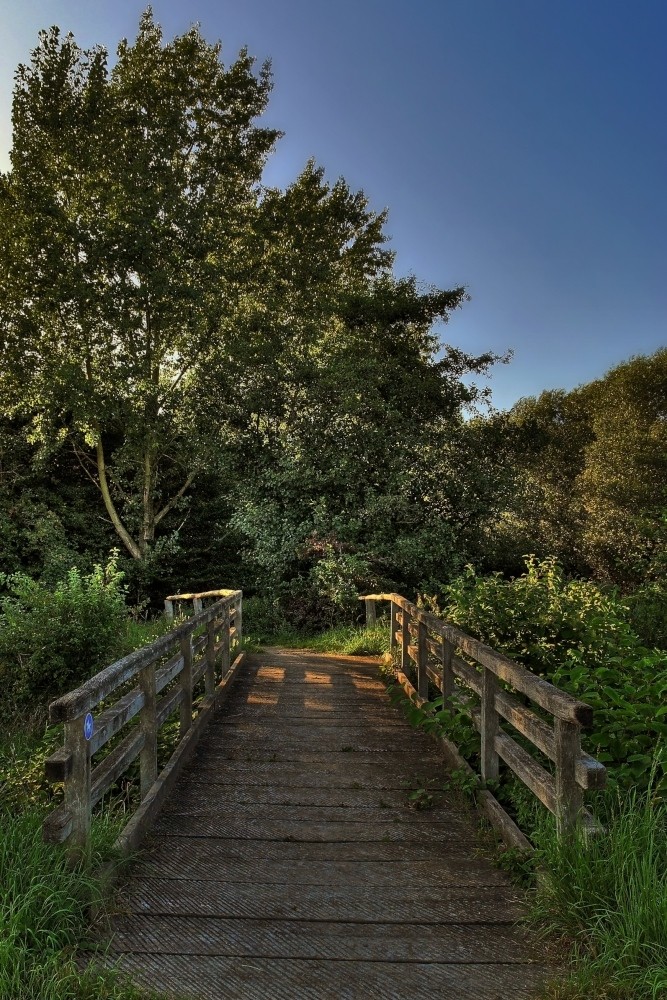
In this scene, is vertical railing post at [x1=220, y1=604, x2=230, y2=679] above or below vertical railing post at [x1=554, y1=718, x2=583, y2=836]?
below

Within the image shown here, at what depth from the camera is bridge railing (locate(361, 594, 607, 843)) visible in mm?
3057

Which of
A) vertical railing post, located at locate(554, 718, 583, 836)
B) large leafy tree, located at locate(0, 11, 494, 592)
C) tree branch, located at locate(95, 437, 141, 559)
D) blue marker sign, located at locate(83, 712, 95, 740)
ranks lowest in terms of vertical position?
vertical railing post, located at locate(554, 718, 583, 836)

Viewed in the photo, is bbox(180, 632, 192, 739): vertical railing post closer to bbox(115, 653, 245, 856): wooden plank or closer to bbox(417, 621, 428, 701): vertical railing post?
bbox(115, 653, 245, 856): wooden plank

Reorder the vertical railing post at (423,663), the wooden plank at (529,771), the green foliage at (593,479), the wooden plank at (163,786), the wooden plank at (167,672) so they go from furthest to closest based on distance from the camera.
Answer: the green foliage at (593,479) → the vertical railing post at (423,663) → the wooden plank at (167,672) → the wooden plank at (163,786) → the wooden plank at (529,771)

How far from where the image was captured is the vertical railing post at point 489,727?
4.36m

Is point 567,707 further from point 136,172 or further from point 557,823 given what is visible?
point 136,172

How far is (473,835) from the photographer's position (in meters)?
4.09

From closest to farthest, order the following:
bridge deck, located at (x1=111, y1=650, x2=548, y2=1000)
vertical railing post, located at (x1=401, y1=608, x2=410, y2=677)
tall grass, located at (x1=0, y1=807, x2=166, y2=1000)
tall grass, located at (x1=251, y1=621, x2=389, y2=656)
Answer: tall grass, located at (x1=0, y1=807, x2=166, y2=1000) → bridge deck, located at (x1=111, y1=650, x2=548, y2=1000) → vertical railing post, located at (x1=401, y1=608, x2=410, y2=677) → tall grass, located at (x1=251, y1=621, x2=389, y2=656)

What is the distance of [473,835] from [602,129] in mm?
11073

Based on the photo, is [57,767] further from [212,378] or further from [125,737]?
[212,378]

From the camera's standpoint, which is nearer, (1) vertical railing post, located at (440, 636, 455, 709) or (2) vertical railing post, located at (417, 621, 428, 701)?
(1) vertical railing post, located at (440, 636, 455, 709)

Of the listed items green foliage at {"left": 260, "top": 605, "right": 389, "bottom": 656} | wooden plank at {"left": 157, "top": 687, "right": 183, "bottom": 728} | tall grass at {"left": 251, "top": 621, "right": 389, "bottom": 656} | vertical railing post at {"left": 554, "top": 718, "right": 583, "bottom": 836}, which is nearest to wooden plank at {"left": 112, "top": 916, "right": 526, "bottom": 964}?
vertical railing post at {"left": 554, "top": 718, "right": 583, "bottom": 836}

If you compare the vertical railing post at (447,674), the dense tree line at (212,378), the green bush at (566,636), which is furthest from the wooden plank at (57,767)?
the dense tree line at (212,378)

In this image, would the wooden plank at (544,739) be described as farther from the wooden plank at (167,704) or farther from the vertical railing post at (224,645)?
the vertical railing post at (224,645)
